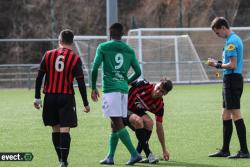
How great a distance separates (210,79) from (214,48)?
1.70m

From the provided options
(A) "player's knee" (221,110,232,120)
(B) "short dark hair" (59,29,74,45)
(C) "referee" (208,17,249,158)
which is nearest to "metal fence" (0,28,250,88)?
(A) "player's knee" (221,110,232,120)

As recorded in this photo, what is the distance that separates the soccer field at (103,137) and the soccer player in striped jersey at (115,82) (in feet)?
1.30

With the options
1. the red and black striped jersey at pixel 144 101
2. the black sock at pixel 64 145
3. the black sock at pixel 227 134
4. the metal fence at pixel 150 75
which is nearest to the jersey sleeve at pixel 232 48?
the black sock at pixel 227 134

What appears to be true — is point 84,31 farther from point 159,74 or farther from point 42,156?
point 42,156

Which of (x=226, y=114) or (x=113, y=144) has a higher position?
(x=226, y=114)

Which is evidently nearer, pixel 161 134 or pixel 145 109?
pixel 161 134

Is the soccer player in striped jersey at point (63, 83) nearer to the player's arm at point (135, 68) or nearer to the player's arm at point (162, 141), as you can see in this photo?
the player's arm at point (135, 68)

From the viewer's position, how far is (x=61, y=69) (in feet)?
30.2

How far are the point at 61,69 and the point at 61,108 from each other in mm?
483

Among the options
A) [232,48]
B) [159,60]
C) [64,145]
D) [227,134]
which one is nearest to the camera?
[64,145]

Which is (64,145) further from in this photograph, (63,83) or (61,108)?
(63,83)

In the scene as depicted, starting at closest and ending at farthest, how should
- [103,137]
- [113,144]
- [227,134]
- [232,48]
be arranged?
[113,144], [232,48], [227,134], [103,137]

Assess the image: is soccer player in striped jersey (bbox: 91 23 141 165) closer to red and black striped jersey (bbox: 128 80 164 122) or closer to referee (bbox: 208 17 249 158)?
red and black striped jersey (bbox: 128 80 164 122)

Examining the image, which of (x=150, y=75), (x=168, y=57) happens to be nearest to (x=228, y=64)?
(x=150, y=75)
